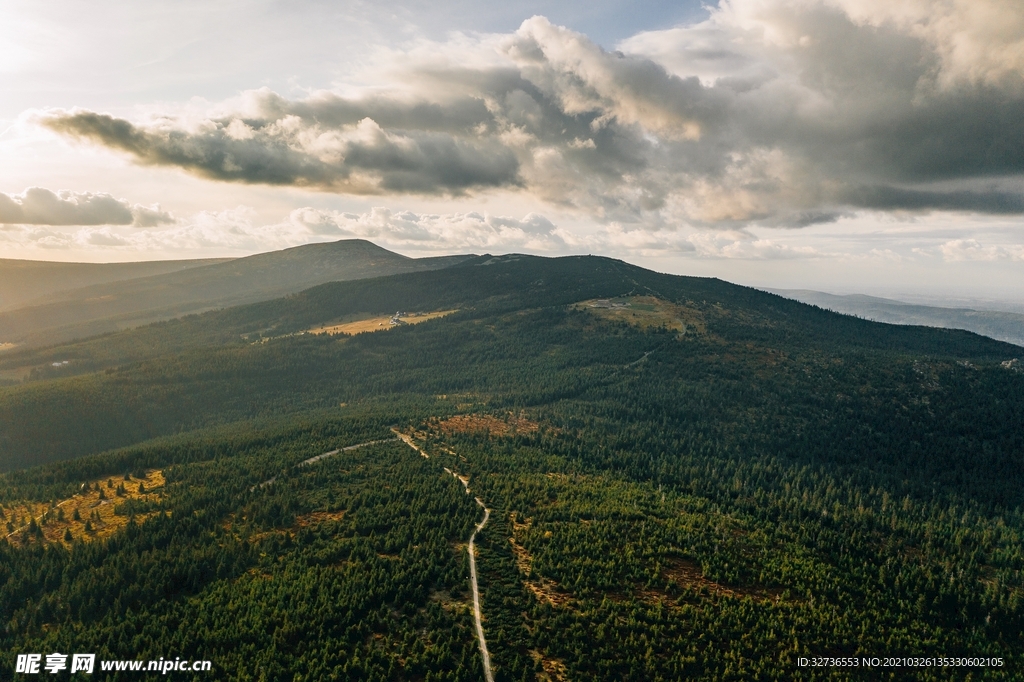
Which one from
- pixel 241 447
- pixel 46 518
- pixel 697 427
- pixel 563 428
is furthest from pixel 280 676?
pixel 697 427

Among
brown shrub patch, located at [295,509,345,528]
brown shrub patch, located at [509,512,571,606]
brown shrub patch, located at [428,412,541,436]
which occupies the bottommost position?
brown shrub patch, located at [295,509,345,528]

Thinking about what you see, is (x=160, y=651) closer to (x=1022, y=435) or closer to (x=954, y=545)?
(x=954, y=545)

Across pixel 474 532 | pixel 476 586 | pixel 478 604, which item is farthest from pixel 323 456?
pixel 478 604

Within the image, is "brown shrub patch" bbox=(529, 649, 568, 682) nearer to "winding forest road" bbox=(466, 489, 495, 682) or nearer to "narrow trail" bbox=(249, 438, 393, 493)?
"winding forest road" bbox=(466, 489, 495, 682)

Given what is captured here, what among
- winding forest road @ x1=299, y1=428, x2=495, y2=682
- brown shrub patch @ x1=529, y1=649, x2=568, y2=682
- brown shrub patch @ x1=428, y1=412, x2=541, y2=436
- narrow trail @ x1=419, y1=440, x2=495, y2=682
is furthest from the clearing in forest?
brown shrub patch @ x1=529, y1=649, x2=568, y2=682

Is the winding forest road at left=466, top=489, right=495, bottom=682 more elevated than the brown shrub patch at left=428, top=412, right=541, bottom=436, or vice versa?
the brown shrub patch at left=428, top=412, right=541, bottom=436

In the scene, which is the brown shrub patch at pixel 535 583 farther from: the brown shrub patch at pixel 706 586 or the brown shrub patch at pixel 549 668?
the brown shrub patch at pixel 706 586

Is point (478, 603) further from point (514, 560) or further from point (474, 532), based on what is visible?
point (474, 532)

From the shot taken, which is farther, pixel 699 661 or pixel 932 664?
pixel 932 664
